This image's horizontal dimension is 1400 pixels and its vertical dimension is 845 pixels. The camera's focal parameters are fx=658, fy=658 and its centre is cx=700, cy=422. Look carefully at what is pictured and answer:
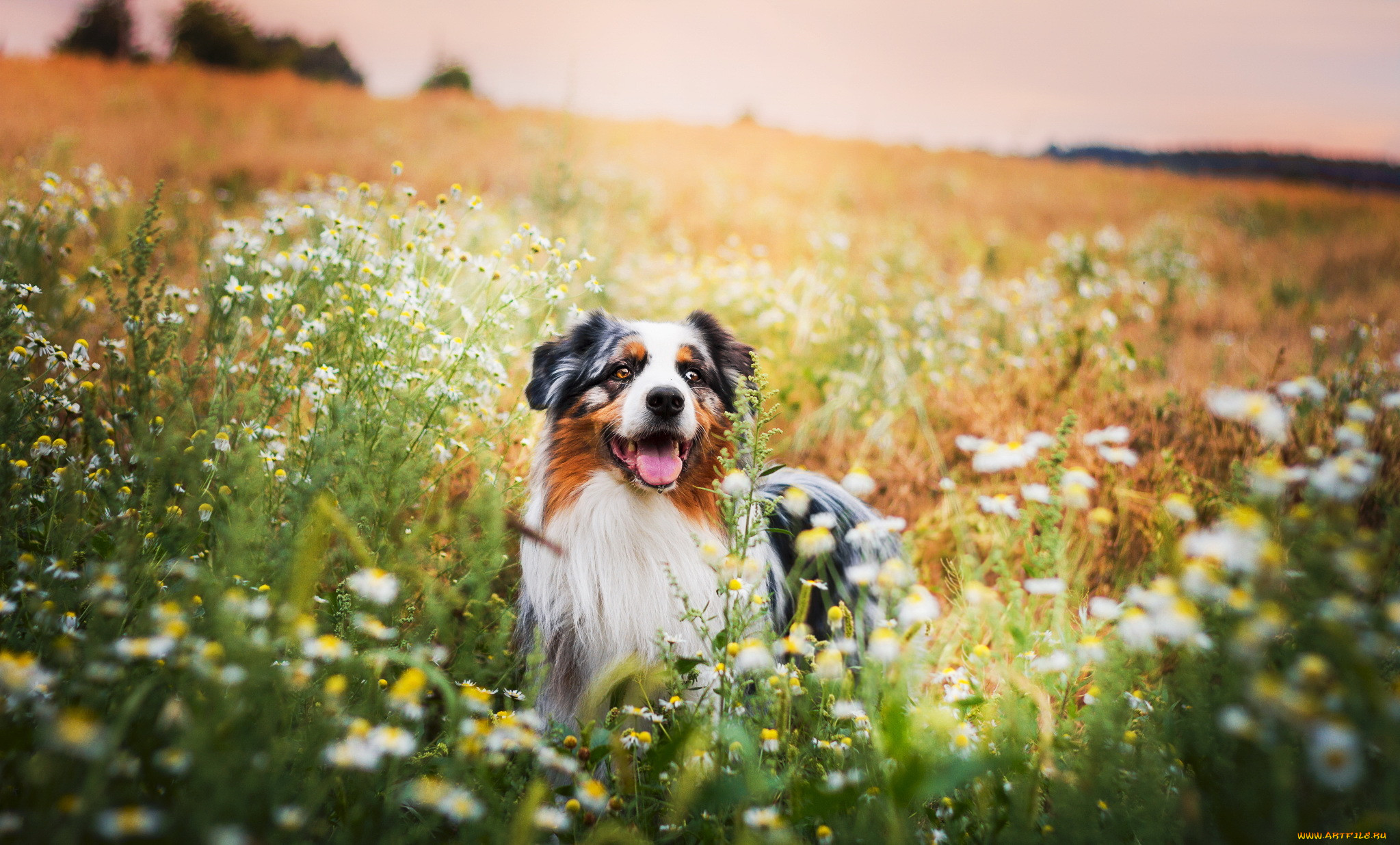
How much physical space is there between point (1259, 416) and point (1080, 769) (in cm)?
92

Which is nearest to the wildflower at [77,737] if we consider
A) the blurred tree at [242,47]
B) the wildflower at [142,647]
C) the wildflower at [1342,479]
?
the wildflower at [142,647]

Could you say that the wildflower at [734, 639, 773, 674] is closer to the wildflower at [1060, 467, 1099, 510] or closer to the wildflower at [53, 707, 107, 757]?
the wildflower at [1060, 467, 1099, 510]

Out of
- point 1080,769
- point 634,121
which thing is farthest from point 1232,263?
point 634,121

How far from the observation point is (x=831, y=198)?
29.6 feet

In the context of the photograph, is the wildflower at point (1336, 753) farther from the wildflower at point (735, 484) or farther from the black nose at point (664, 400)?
the black nose at point (664, 400)

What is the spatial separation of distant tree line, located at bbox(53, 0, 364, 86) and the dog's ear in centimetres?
2173

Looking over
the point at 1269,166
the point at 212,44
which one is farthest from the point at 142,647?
the point at 212,44

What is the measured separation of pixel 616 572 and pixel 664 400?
74 cm

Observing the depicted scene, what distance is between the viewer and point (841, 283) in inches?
240

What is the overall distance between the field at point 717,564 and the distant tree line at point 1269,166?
48.9 feet

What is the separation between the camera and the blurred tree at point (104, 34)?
1789cm

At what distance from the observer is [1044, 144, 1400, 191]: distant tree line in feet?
54.6

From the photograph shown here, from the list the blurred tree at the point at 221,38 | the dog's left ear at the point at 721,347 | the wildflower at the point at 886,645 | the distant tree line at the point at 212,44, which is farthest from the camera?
the blurred tree at the point at 221,38

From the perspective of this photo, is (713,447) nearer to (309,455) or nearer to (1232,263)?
(309,455)
